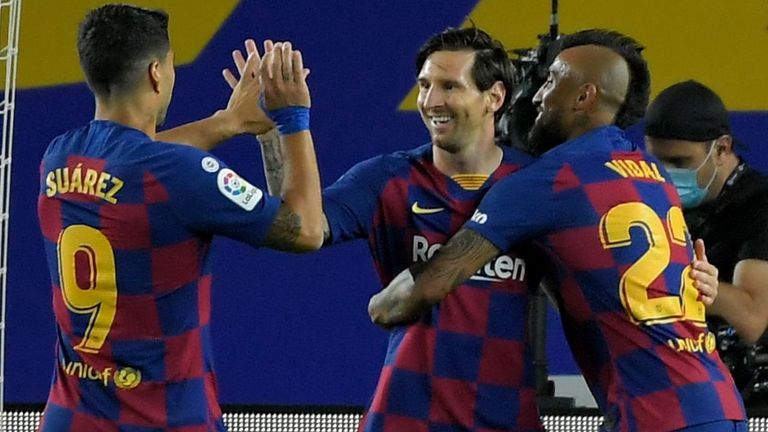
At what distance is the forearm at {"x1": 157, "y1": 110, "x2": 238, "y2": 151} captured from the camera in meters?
3.92

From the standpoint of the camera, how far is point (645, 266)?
11.3 feet

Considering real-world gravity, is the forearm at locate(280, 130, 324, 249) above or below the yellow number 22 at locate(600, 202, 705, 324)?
above

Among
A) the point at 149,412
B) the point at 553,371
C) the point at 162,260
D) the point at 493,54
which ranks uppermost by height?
the point at 493,54

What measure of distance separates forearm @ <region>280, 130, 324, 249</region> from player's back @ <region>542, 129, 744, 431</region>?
53cm

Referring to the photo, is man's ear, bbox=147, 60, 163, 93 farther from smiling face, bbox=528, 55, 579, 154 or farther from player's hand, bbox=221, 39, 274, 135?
smiling face, bbox=528, 55, 579, 154

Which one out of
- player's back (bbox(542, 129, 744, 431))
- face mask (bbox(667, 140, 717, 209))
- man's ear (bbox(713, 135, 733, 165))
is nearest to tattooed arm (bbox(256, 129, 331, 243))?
player's back (bbox(542, 129, 744, 431))

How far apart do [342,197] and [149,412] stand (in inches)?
29.8

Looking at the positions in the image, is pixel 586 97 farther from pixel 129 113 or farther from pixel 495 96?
pixel 129 113

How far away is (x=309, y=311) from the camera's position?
22.1ft

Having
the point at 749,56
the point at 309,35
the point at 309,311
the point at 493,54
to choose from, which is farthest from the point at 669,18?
the point at 493,54

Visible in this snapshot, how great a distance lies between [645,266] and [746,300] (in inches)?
24.8

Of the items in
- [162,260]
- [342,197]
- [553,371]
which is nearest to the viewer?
[162,260]

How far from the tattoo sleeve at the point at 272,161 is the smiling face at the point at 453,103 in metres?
0.37

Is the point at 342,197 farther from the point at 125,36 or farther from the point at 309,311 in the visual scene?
the point at 309,311
